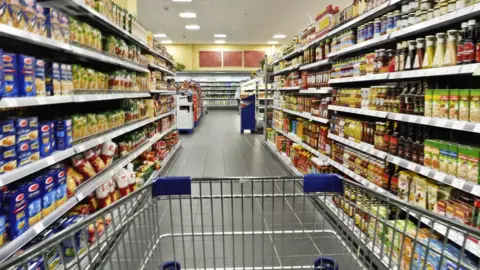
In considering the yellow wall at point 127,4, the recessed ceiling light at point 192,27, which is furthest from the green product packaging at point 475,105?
the recessed ceiling light at point 192,27

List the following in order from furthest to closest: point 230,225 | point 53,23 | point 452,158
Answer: point 230,225, point 53,23, point 452,158

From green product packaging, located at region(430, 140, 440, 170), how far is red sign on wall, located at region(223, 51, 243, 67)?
22.5 meters

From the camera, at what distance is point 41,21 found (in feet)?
7.35

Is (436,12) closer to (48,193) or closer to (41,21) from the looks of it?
(41,21)

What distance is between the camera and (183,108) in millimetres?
11578

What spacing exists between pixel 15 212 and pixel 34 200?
0.19 meters

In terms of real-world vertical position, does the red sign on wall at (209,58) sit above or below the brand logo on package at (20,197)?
above

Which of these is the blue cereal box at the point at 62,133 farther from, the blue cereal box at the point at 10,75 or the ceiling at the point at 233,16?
the ceiling at the point at 233,16

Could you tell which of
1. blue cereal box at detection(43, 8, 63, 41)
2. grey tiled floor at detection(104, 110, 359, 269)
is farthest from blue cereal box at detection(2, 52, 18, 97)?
grey tiled floor at detection(104, 110, 359, 269)

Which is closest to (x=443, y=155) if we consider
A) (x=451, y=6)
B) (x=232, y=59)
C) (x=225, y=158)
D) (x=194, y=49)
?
(x=451, y=6)

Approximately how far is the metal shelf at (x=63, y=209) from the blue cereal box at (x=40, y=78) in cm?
81

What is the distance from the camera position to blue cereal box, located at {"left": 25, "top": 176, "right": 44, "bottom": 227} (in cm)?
209

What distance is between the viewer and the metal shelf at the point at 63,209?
186 centimetres

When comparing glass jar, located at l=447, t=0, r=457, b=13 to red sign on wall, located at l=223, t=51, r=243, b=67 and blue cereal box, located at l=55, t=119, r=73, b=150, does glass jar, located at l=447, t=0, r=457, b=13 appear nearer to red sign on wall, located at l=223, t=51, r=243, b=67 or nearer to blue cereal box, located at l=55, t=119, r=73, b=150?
blue cereal box, located at l=55, t=119, r=73, b=150
